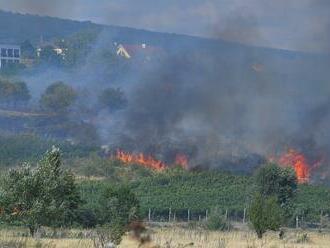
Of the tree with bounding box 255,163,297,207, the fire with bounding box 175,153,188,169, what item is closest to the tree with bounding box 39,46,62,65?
the fire with bounding box 175,153,188,169

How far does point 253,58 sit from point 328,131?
42.6 m

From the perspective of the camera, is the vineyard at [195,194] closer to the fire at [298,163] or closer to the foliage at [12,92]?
the fire at [298,163]

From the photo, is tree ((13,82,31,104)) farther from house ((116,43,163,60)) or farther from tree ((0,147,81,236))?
tree ((0,147,81,236))

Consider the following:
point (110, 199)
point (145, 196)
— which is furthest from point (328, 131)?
point (110, 199)

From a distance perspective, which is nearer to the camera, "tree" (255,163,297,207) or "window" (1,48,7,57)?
"tree" (255,163,297,207)

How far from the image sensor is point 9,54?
135625 millimetres

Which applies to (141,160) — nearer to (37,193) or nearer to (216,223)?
(216,223)

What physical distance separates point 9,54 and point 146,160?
8004cm

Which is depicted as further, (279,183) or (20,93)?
(20,93)

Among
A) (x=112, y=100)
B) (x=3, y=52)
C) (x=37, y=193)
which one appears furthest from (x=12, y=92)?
(x=37, y=193)

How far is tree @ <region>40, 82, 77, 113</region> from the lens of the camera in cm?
8744

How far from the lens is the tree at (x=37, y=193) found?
25719mm

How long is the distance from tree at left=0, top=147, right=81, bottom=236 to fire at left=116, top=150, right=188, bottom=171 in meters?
34.2

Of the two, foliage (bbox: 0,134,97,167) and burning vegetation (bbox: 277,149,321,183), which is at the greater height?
foliage (bbox: 0,134,97,167)
